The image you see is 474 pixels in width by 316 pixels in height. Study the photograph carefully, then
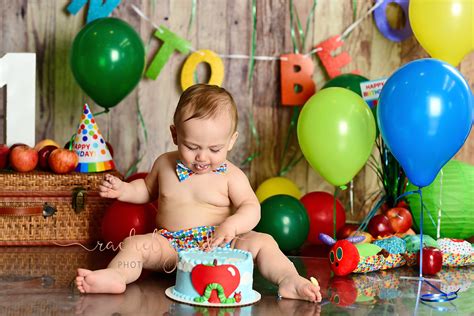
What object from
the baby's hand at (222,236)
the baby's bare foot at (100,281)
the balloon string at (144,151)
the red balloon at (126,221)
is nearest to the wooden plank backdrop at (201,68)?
the balloon string at (144,151)

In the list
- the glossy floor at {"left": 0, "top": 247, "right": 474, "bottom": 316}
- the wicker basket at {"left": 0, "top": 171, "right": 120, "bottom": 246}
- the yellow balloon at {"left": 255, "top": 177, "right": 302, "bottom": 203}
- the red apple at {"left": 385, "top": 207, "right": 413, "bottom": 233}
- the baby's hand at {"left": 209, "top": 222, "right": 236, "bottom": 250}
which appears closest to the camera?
the glossy floor at {"left": 0, "top": 247, "right": 474, "bottom": 316}

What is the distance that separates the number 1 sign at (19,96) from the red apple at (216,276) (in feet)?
3.69

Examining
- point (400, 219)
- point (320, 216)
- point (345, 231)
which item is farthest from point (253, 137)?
point (400, 219)

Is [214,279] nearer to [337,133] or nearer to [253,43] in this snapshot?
[337,133]

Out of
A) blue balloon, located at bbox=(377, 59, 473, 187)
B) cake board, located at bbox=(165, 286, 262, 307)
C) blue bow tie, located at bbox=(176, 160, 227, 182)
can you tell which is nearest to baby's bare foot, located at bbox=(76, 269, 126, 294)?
cake board, located at bbox=(165, 286, 262, 307)

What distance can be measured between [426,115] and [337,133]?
1.10 ft

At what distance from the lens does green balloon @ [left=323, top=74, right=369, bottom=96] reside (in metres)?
2.95

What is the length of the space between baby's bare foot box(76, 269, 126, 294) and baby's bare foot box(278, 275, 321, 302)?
0.42 metres

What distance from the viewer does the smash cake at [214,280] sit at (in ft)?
6.58

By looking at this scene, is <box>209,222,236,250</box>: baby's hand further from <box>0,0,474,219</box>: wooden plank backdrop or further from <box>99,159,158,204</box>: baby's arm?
<box>0,0,474,219</box>: wooden plank backdrop

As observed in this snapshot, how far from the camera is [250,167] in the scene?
A: 3.31 meters

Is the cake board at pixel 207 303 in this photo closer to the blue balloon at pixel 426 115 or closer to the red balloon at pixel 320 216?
the blue balloon at pixel 426 115

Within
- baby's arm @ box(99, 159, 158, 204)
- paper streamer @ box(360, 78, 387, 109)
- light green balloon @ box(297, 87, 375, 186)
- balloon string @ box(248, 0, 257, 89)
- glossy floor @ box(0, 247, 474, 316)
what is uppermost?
balloon string @ box(248, 0, 257, 89)

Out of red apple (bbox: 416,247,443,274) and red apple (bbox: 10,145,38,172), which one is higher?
red apple (bbox: 10,145,38,172)
